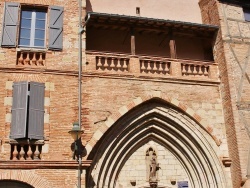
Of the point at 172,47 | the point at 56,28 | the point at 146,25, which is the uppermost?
the point at 146,25

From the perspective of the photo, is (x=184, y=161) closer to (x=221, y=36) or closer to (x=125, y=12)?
(x=221, y=36)

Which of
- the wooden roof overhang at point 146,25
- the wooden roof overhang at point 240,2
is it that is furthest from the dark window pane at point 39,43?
the wooden roof overhang at point 240,2

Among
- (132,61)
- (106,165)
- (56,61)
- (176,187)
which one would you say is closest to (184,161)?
(176,187)

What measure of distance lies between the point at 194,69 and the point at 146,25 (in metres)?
2.14

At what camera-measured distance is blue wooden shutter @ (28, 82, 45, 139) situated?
10320 mm

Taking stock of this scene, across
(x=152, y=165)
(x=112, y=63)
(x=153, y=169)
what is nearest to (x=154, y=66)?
(x=112, y=63)

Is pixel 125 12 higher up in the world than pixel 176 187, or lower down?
higher up

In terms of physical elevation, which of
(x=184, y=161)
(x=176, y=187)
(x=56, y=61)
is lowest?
(x=176, y=187)

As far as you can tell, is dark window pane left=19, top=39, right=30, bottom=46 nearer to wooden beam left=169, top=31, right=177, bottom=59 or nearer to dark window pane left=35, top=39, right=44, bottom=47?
dark window pane left=35, top=39, right=44, bottom=47

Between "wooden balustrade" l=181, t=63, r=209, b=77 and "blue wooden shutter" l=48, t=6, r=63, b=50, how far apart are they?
4.04 metres

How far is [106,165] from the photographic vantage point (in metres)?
11.2

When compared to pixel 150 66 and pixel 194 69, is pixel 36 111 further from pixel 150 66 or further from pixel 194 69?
pixel 194 69

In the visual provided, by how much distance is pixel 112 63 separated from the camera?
12.1 m

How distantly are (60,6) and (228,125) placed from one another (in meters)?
6.39
